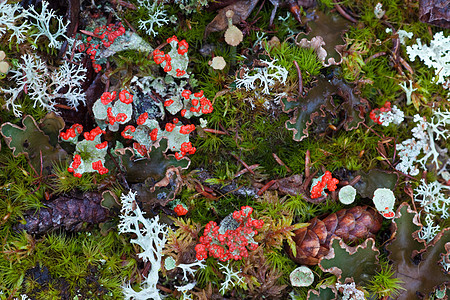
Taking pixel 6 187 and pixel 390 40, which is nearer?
pixel 6 187

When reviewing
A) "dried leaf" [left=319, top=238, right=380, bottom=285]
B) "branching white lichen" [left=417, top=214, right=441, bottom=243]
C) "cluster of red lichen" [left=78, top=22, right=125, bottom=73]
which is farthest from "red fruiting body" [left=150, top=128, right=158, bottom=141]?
"branching white lichen" [left=417, top=214, right=441, bottom=243]

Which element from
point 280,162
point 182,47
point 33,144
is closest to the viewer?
point 33,144

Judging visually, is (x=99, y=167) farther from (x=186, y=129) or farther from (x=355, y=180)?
(x=355, y=180)

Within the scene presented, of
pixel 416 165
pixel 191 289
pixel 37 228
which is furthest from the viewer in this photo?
pixel 416 165

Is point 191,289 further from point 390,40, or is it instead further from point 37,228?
point 390,40

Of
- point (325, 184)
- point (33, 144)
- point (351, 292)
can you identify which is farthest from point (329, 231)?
point (33, 144)

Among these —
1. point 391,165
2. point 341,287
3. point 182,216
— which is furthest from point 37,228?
point 391,165
